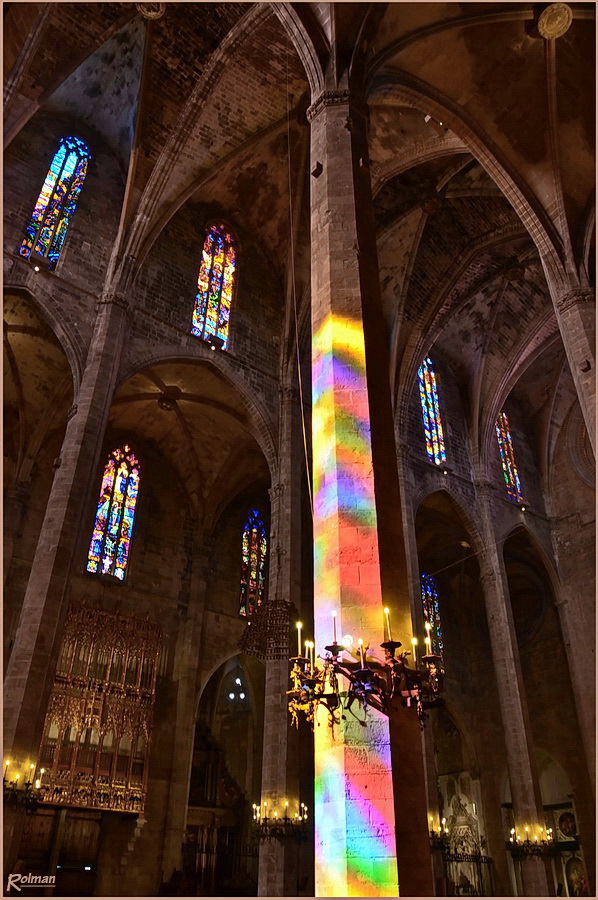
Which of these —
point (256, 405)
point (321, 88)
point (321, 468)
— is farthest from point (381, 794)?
point (256, 405)

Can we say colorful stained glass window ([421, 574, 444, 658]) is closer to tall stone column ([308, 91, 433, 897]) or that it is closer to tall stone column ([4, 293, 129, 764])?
tall stone column ([4, 293, 129, 764])

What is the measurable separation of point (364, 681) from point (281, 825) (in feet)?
26.5

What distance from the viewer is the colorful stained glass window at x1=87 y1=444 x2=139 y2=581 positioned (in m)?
18.6

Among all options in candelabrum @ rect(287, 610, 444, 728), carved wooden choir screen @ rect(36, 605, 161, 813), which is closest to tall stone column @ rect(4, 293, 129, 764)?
carved wooden choir screen @ rect(36, 605, 161, 813)

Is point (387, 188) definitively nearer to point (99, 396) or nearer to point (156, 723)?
point (99, 396)

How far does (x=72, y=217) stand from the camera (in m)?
15.9

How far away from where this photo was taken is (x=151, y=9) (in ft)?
48.5

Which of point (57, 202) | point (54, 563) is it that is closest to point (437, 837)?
point (54, 563)

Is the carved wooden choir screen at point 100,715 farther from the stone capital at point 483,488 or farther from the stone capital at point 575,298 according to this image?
the stone capital at point 575,298

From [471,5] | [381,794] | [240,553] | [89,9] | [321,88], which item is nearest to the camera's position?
[381,794]

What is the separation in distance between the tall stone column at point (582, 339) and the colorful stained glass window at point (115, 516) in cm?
1249

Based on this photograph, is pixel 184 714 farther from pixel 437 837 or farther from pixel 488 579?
pixel 488 579

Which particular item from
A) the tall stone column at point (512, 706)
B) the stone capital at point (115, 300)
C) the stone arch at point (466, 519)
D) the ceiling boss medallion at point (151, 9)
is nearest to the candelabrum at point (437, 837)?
the tall stone column at point (512, 706)

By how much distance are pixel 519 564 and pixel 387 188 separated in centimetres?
1418
